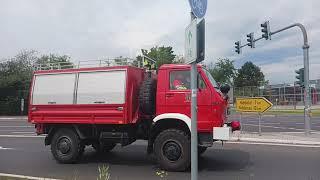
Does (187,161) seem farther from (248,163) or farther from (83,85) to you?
(83,85)

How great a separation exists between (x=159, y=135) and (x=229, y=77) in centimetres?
7836

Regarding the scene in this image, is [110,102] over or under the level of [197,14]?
under

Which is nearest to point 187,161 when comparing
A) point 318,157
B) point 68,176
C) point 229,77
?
point 68,176

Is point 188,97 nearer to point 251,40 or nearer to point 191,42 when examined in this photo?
point 191,42

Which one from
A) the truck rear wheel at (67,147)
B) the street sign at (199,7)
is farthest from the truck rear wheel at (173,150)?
the street sign at (199,7)

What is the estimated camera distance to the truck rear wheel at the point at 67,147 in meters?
13.1

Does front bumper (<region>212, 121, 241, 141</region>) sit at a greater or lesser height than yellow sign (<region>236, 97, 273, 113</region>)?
lesser

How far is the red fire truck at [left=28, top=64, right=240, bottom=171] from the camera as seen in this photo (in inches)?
460

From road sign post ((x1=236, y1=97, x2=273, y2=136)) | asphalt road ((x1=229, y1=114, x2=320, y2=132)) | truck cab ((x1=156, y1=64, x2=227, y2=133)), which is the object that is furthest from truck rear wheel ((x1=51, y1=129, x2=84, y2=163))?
road sign post ((x1=236, y1=97, x2=273, y2=136))

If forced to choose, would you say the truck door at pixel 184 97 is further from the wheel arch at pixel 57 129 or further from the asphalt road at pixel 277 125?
the asphalt road at pixel 277 125

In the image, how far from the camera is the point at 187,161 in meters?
11.5

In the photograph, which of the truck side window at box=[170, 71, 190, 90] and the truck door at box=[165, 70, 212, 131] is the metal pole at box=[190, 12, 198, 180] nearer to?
the truck door at box=[165, 70, 212, 131]

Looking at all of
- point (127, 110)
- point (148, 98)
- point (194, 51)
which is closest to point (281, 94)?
point (148, 98)

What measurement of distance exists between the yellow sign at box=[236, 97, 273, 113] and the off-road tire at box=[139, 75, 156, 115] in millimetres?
8724
